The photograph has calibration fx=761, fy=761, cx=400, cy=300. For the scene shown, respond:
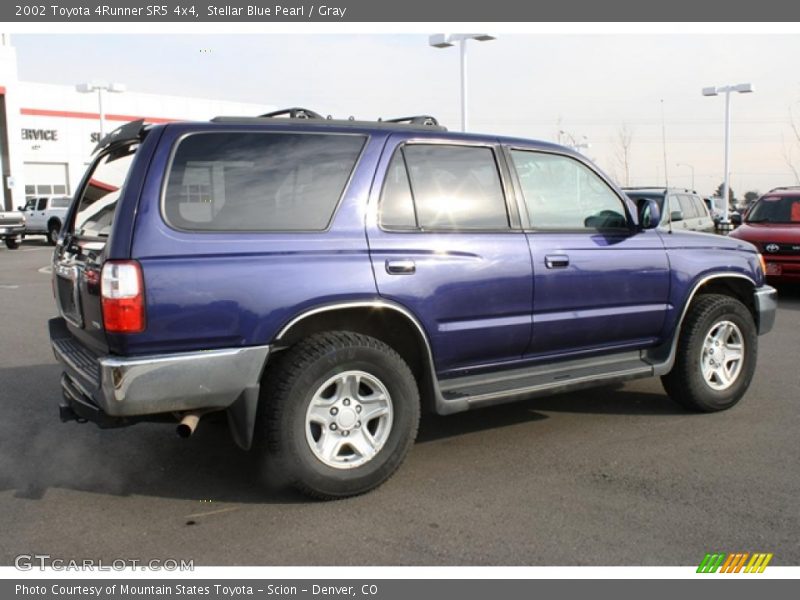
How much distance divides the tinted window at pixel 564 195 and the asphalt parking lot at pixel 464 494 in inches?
56.2

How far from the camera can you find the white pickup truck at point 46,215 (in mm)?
29875

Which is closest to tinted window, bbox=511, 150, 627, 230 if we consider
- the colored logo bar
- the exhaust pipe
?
the colored logo bar

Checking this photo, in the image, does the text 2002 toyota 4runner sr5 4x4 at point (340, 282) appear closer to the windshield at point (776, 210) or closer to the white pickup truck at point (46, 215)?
the windshield at point (776, 210)

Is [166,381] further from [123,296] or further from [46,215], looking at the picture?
[46,215]

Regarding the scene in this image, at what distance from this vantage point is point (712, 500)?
398 cm

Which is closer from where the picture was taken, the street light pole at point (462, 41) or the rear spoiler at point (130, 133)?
the rear spoiler at point (130, 133)

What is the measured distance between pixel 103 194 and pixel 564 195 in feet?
9.47

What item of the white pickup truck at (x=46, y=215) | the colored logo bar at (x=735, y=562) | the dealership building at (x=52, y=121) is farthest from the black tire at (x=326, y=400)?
the dealership building at (x=52, y=121)

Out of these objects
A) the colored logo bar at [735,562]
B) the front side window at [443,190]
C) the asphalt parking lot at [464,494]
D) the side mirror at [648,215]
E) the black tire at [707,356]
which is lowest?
the colored logo bar at [735,562]

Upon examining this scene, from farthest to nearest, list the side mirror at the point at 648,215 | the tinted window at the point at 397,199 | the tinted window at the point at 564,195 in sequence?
the side mirror at the point at 648,215
the tinted window at the point at 564,195
the tinted window at the point at 397,199

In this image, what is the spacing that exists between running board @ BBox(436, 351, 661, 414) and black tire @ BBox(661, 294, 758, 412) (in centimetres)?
37

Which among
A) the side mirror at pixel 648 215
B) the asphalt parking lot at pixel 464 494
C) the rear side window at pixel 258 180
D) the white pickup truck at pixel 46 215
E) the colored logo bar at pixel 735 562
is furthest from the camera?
the white pickup truck at pixel 46 215

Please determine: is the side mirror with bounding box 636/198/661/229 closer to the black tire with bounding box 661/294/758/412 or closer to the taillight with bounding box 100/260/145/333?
the black tire with bounding box 661/294/758/412

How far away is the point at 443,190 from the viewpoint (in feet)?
14.8
